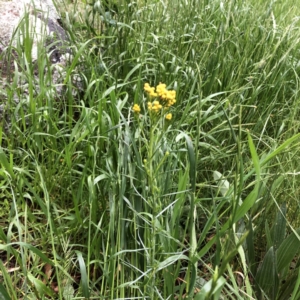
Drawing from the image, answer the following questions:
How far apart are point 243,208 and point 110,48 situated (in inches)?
47.4

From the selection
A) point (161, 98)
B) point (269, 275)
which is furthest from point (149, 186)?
point (269, 275)

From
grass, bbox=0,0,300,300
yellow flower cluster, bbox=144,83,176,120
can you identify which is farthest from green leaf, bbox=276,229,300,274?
yellow flower cluster, bbox=144,83,176,120

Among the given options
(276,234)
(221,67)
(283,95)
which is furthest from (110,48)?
(276,234)

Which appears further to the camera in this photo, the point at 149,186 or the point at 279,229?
the point at 279,229

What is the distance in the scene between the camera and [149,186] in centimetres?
86

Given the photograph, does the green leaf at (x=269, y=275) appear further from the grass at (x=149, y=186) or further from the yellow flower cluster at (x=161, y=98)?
the yellow flower cluster at (x=161, y=98)

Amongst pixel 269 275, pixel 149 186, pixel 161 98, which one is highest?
pixel 161 98

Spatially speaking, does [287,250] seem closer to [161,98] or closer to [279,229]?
[279,229]

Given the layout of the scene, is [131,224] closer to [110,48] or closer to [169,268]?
[169,268]

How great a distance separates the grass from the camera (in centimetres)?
89

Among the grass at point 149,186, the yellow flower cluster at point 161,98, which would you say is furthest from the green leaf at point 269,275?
the yellow flower cluster at point 161,98

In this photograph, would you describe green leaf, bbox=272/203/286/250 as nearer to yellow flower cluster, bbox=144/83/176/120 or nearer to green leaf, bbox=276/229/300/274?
green leaf, bbox=276/229/300/274

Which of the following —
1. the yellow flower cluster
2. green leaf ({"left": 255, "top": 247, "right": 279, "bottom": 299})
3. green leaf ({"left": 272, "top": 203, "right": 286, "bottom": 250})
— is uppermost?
the yellow flower cluster

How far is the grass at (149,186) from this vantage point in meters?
0.89
